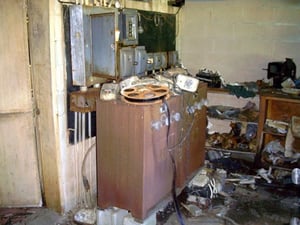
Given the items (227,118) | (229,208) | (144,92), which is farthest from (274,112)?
(144,92)

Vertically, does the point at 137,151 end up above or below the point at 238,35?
below

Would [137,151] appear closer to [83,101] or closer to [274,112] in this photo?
[83,101]

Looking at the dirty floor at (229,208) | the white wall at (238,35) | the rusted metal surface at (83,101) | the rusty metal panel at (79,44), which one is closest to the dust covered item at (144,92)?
the rusted metal surface at (83,101)

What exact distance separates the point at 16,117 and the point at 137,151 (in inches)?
42.3

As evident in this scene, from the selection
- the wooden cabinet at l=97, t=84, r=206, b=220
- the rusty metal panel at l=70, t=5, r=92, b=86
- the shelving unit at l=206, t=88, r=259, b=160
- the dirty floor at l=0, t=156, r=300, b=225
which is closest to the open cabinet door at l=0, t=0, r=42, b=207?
the dirty floor at l=0, t=156, r=300, b=225

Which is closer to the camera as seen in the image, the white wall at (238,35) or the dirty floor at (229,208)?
the dirty floor at (229,208)

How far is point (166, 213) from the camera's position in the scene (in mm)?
2742

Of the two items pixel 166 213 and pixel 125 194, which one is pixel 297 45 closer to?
pixel 166 213

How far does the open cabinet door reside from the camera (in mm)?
2434

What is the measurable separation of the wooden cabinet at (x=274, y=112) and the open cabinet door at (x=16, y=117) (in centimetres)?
235

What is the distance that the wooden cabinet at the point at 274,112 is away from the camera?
3465 mm

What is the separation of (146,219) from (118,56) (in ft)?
4.06

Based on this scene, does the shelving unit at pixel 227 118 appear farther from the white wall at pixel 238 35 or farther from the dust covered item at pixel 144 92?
the dust covered item at pixel 144 92

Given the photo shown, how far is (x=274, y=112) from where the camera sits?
3893 mm
